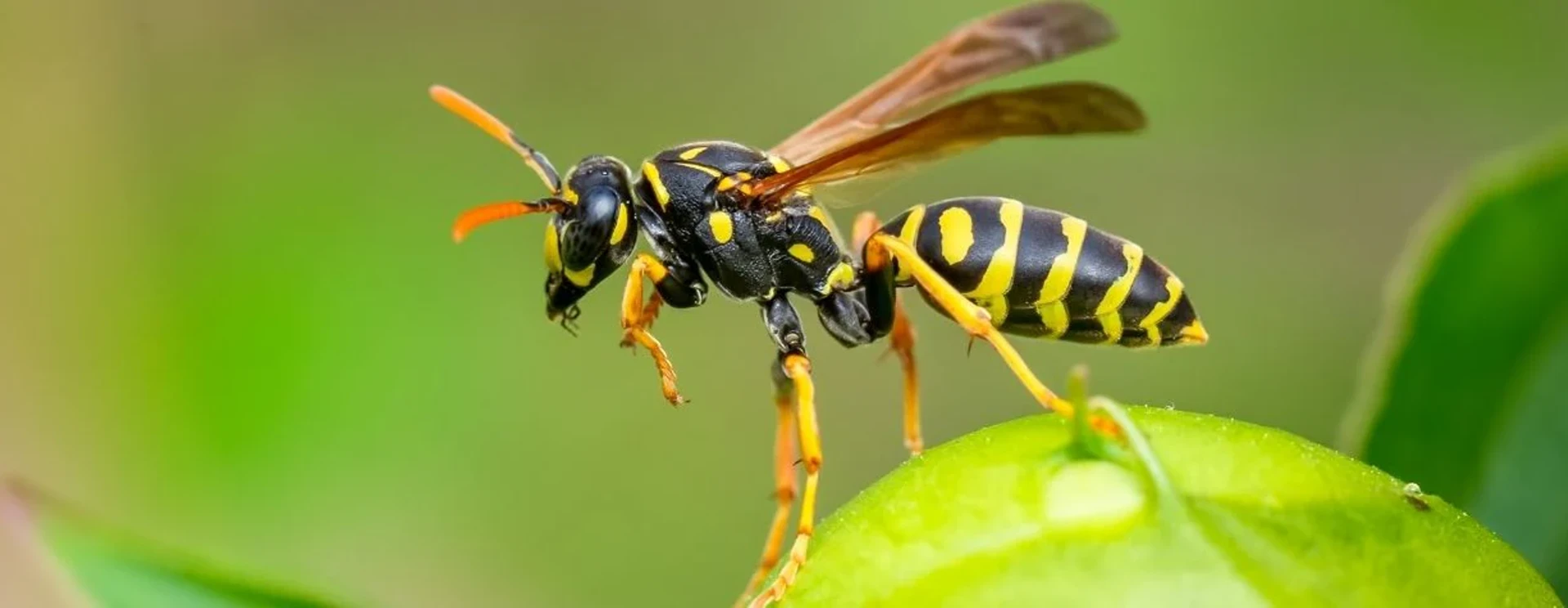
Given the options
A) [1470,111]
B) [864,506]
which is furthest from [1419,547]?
[1470,111]

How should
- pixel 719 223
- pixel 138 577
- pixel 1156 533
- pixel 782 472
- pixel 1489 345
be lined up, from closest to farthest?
pixel 1156 533
pixel 138 577
pixel 1489 345
pixel 782 472
pixel 719 223

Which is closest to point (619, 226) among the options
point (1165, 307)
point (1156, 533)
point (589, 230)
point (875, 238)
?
point (589, 230)

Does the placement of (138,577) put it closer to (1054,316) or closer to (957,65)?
(1054,316)

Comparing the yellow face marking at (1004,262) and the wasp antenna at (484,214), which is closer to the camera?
the wasp antenna at (484,214)

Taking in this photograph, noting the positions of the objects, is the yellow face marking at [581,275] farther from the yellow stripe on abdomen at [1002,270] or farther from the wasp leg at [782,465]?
the yellow stripe on abdomen at [1002,270]

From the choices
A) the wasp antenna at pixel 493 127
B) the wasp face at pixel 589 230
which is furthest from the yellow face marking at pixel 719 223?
the wasp antenna at pixel 493 127
